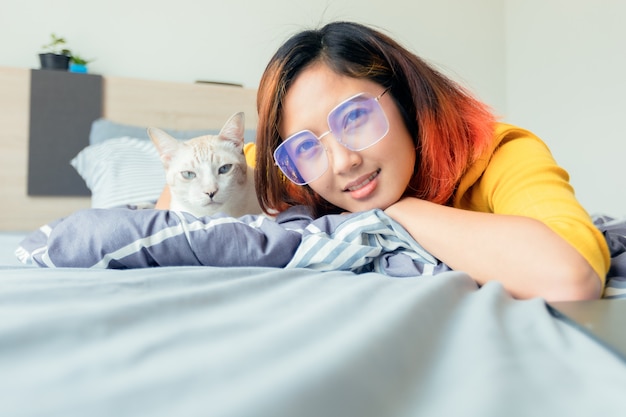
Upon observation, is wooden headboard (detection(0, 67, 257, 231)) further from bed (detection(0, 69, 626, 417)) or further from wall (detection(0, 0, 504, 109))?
bed (detection(0, 69, 626, 417))

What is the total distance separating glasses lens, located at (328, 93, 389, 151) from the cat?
1.53 feet

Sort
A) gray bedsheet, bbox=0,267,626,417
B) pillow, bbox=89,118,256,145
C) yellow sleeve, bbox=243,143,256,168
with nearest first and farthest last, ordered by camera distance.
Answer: gray bedsheet, bbox=0,267,626,417
yellow sleeve, bbox=243,143,256,168
pillow, bbox=89,118,256,145

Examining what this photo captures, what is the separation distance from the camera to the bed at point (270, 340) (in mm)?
296

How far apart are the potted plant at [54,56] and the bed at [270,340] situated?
1817 millimetres

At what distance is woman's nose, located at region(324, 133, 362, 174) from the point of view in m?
0.84

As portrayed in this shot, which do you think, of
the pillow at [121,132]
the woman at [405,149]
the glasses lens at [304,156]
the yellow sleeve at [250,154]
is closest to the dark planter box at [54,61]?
the pillow at [121,132]

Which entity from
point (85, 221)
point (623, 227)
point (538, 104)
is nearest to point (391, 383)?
point (85, 221)

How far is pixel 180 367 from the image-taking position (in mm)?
328

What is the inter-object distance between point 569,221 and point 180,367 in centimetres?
58

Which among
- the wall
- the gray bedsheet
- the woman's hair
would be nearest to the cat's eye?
the woman's hair

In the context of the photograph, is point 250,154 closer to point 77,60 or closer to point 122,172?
point 122,172

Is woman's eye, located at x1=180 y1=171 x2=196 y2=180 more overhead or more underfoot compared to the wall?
more underfoot

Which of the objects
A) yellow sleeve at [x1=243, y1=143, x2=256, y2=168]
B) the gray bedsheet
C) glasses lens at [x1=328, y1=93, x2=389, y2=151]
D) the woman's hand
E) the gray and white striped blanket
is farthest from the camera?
yellow sleeve at [x1=243, y1=143, x2=256, y2=168]

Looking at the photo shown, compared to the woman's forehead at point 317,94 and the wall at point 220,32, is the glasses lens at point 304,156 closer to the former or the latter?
the woman's forehead at point 317,94
